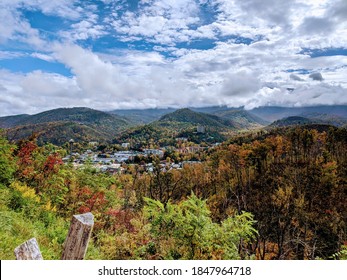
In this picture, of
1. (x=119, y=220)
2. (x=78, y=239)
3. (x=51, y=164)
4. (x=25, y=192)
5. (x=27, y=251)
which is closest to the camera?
(x=27, y=251)

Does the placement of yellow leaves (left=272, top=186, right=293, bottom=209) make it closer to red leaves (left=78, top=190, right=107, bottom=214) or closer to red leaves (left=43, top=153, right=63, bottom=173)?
red leaves (left=78, top=190, right=107, bottom=214)

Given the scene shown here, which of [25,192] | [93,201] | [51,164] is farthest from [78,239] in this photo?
[51,164]

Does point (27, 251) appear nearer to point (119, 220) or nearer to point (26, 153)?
point (119, 220)

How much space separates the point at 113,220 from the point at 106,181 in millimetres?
6153

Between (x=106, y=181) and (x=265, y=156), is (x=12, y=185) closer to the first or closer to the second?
(x=106, y=181)

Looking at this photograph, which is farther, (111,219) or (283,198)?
(283,198)

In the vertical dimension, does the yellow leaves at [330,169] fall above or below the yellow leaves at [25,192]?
below

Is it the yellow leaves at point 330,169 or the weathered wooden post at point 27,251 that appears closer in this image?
the weathered wooden post at point 27,251

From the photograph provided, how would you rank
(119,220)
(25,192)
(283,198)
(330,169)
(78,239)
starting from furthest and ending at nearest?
(330,169) < (283,198) < (119,220) < (25,192) < (78,239)

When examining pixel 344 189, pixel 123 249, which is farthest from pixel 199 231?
pixel 344 189

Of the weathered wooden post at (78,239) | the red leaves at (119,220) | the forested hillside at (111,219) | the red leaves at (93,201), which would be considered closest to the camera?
the weathered wooden post at (78,239)

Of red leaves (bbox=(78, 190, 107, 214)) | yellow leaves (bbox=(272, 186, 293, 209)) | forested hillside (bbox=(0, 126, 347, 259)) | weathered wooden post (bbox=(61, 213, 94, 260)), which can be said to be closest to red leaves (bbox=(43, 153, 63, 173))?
→ forested hillside (bbox=(0, 126, 347, 259))

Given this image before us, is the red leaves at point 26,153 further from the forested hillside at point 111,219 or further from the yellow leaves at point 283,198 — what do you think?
the yellow leaves at point 283,198

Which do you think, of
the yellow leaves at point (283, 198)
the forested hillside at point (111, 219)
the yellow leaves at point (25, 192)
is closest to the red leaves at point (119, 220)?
the forested hillside at point (111, 219)
